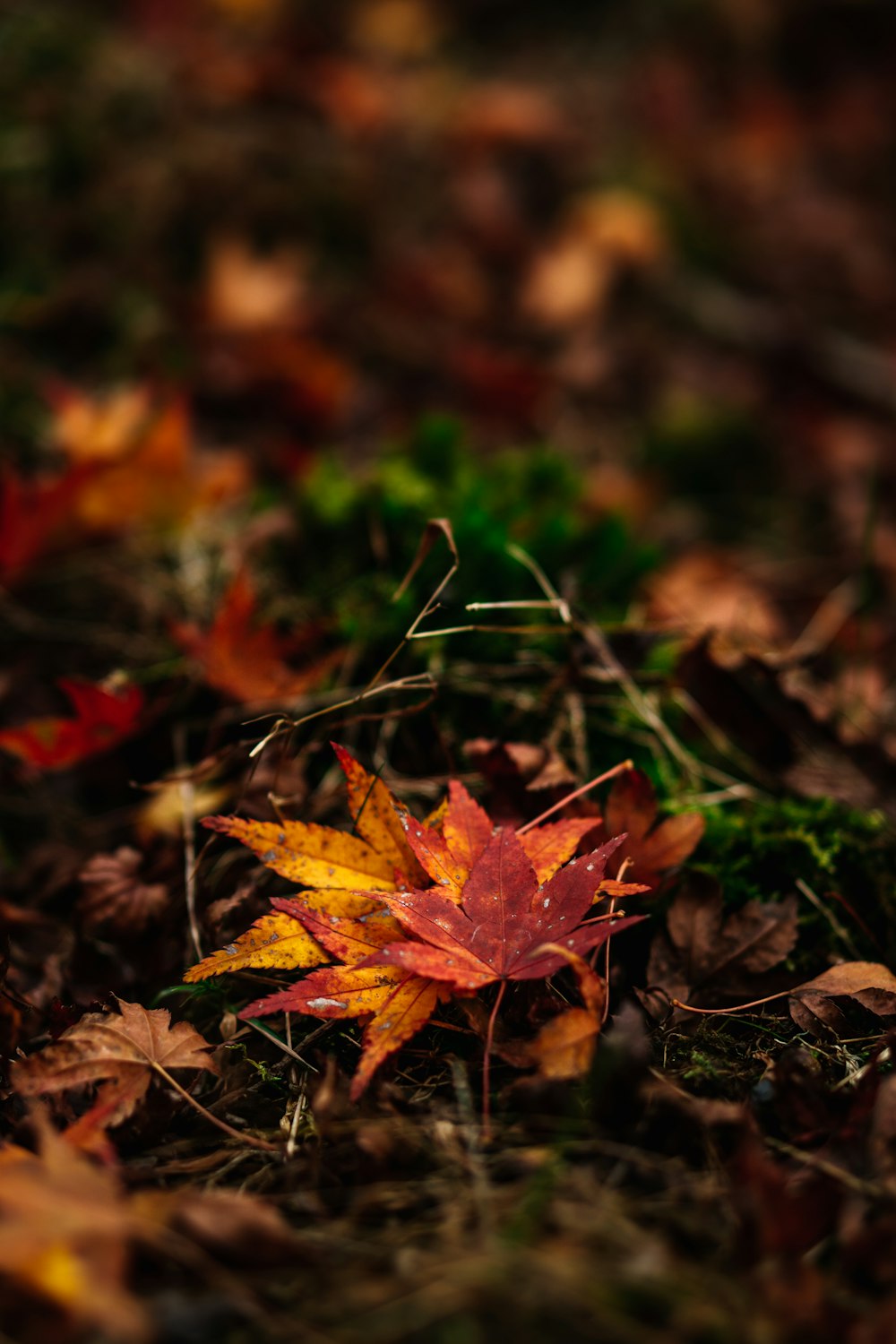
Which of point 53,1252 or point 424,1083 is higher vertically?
point 53,1252

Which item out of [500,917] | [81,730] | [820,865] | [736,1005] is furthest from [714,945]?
[81,730]

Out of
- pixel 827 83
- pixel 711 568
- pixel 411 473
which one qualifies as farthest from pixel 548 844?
pixel 827 83

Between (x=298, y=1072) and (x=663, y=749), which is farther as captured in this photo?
(x=663, y=749)

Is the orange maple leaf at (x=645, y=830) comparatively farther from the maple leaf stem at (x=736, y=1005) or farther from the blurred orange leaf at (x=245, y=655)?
the blurred orange leaf at (x=245, y=655)

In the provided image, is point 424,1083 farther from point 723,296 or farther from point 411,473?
point 723,296

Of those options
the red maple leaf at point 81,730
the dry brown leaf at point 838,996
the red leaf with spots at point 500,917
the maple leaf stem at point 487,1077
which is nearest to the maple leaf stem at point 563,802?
the red leaf with spots at point 500,917

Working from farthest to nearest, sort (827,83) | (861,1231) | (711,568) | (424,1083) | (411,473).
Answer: (827,83) < (711,568) < (411,473) < (424,1083) < (861,1231)
